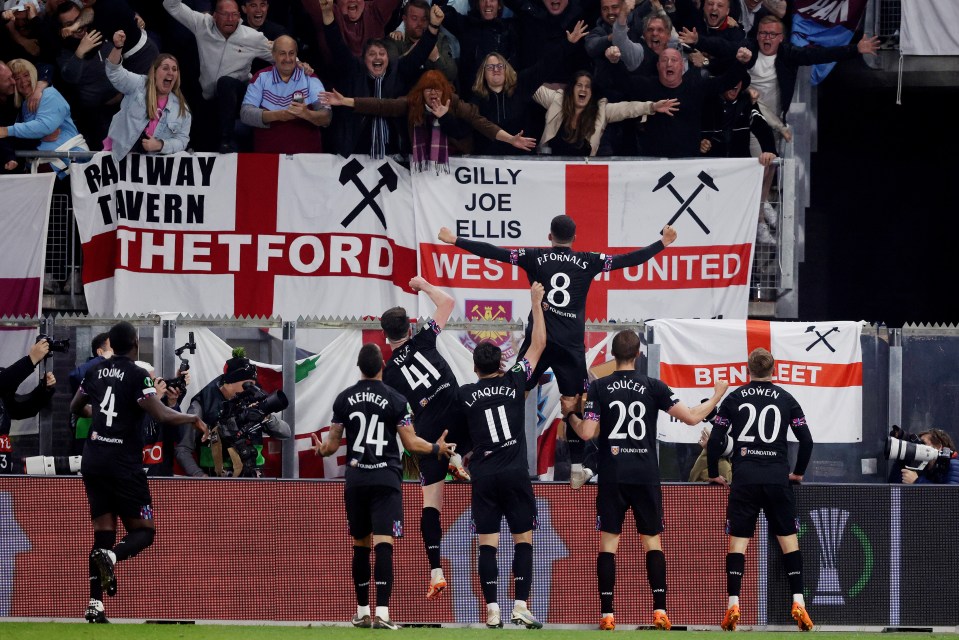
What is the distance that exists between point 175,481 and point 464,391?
266cm

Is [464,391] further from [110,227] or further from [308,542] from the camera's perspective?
[110,227]

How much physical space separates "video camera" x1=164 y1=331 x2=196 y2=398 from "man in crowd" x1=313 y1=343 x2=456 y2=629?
10.1 feet

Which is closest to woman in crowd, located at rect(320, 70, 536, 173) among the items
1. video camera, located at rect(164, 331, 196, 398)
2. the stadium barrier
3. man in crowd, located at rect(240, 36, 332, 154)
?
man in crowd, located at rect(240, 36, 332, 154)

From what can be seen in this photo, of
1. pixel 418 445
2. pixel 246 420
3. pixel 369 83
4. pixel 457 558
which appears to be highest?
pixel 369 83

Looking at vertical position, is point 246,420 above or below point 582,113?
below

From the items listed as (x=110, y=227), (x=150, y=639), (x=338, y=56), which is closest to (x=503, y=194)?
(x=338, y=56)

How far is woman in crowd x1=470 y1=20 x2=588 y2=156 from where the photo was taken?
17.4 metres

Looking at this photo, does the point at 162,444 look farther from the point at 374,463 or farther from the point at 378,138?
the point at 378,138

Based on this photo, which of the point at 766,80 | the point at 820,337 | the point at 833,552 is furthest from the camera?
the point at 766,80

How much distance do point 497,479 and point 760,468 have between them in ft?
6.89

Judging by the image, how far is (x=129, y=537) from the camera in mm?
10859

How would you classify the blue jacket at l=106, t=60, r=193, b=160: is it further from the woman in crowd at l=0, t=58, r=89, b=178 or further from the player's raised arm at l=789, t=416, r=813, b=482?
the player's raised arm at l=789, t=416, r=813, b=482

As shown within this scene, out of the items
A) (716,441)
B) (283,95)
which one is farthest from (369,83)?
(716,441)

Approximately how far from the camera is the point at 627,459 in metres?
11.1
